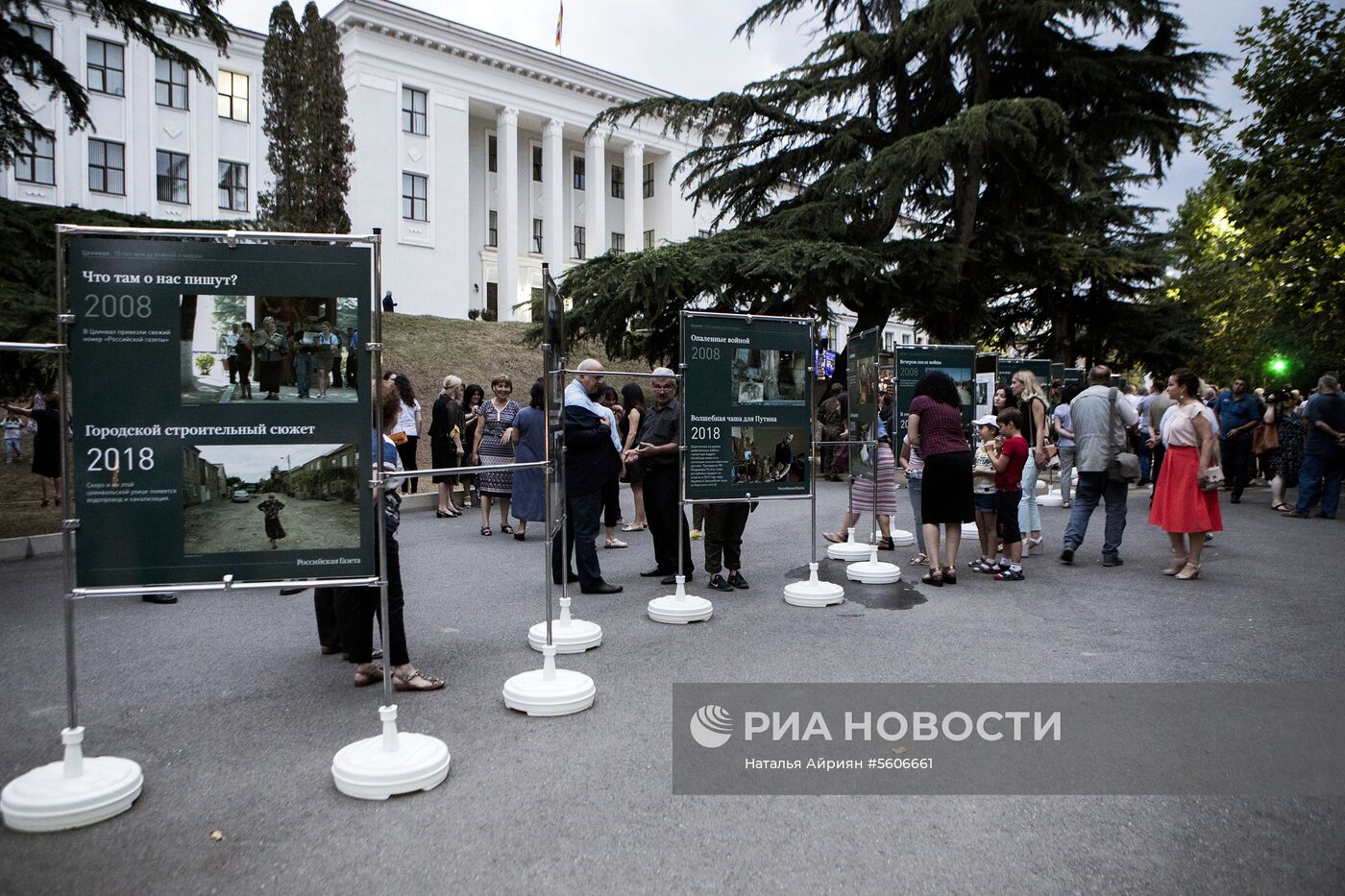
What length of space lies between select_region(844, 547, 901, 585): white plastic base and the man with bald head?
2302mm

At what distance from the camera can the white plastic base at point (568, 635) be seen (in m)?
5.80

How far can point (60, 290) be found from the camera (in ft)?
11.2

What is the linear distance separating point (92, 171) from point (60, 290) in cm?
4145

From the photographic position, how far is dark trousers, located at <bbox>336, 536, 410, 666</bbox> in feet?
16.0

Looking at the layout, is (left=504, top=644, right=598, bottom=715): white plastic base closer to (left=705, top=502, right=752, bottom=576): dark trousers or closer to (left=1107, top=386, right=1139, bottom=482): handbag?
(left=705, top=502, right=752, bottom=576): dark trousers

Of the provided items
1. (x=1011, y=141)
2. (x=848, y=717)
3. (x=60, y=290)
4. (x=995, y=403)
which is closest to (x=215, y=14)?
(x=60, y=290)

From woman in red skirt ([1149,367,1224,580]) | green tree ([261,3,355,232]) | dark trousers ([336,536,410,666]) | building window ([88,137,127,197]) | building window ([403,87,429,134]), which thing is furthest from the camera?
building window ([403,87,429,134])

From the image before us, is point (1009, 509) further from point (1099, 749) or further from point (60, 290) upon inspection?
point (60, 290)

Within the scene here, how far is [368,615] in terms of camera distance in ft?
16.2

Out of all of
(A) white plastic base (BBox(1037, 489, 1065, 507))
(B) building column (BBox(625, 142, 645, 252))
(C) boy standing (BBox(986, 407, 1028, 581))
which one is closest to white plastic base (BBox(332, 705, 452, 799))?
(C) boy standing (BBox(986, 407, 1028, 581))

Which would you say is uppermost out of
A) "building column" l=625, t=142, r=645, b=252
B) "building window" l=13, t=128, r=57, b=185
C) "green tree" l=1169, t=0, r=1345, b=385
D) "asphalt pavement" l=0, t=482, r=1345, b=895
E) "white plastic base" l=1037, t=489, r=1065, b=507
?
"building column" l=625, t=142, r=645, b=252

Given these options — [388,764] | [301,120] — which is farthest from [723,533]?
[301,120]

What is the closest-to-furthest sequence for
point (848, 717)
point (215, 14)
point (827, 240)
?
point (848, 717) < point (215, 14) < point (827, 240)

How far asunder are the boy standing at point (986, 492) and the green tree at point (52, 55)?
10.0 m
